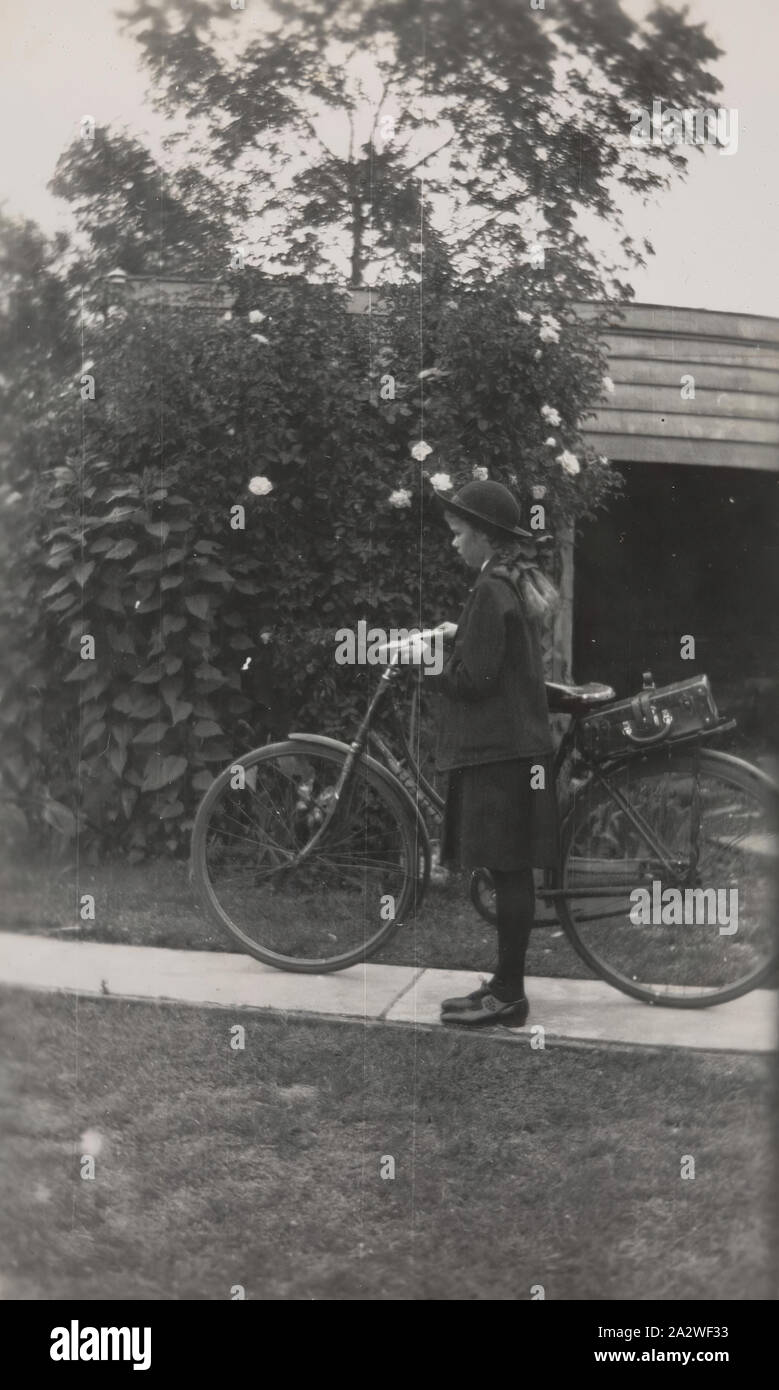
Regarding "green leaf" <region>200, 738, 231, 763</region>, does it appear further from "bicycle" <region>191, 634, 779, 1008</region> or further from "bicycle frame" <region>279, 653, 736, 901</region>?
"bicycle frame" <region>279, 653, 736, 901</region>

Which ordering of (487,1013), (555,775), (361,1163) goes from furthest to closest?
(555,775)
(487,1013)
(361,1163)

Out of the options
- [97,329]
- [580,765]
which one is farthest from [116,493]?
[580,765]

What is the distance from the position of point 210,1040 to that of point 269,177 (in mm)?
2279

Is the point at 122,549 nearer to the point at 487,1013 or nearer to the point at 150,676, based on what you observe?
the point at 150,676

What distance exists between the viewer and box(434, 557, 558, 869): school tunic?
3240mm

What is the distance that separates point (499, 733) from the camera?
10.7ft

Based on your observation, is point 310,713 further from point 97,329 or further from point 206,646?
point 97,329

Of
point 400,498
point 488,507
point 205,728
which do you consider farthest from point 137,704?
point 488,507

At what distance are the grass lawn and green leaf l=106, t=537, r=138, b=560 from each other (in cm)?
122

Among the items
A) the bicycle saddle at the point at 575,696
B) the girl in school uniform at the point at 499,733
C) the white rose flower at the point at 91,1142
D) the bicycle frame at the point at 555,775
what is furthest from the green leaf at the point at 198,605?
the white rose flower at the point at 91,1142

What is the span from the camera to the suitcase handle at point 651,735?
326 centimetres

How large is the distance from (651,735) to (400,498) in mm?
915

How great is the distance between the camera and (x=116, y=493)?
10.8 feet
